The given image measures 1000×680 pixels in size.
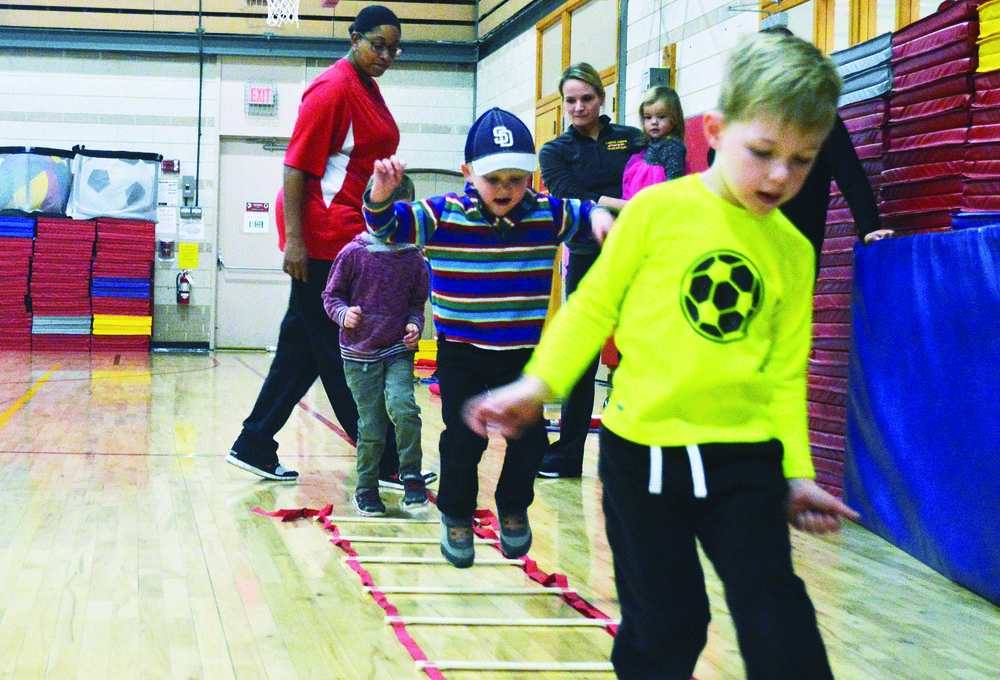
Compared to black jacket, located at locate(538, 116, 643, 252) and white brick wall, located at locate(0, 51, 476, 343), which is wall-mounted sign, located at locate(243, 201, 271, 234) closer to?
white brick wall, located at locate(0, 51, 476, 343)

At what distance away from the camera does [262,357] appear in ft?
40.8

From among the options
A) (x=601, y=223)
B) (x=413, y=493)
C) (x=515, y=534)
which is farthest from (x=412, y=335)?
(x=601, y=223)

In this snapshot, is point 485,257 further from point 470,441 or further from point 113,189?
point 113,189

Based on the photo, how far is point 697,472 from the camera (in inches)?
60.5

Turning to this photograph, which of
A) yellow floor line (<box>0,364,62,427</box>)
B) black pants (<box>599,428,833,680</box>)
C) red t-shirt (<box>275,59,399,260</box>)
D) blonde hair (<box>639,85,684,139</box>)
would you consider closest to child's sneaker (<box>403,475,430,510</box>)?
red t-shirt (<box>275,59,399,260</box>)

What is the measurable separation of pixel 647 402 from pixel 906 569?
2.15m

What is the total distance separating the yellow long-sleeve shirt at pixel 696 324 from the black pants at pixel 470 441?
1255 mm

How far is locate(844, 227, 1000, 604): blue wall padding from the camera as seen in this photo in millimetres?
3020

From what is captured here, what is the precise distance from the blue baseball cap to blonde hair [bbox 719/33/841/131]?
1.20 meters

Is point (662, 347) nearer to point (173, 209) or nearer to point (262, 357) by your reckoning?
point (262, 357)

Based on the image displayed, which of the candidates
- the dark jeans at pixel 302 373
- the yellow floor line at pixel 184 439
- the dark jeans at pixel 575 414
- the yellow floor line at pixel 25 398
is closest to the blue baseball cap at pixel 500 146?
the dark jeans at pixel 302 373

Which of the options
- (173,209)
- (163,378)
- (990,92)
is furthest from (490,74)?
(990,92)

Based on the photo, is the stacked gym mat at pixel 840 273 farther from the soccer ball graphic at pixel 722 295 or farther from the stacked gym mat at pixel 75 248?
the stacked gym mat at pixel 75 248

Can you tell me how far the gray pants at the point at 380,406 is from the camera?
3.99 metres
